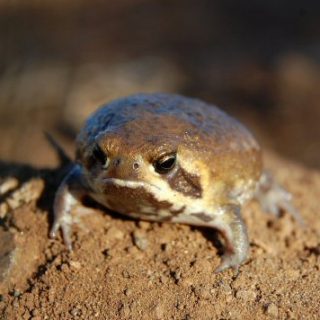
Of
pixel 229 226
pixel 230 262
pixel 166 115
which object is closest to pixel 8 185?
pixel 166 115

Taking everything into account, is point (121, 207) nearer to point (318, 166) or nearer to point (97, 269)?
point (97, 269)

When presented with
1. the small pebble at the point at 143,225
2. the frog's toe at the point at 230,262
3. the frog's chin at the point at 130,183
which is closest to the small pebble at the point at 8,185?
the small pebble at the point at 143,225

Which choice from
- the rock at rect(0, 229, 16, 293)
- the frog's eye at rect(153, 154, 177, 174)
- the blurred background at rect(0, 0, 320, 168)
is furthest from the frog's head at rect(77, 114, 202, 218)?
the blurred background at rect(0, 0, 320, 168)

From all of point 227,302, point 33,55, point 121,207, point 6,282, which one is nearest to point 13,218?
point 6,282

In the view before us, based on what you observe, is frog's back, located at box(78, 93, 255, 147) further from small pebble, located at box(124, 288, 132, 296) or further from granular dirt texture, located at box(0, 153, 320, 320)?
small pebble, located at box(124, 288, 132, 296)

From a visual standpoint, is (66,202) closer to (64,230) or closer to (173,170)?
(64,230)

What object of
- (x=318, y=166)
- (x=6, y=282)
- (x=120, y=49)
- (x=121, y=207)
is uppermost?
(x=121, y=207)
